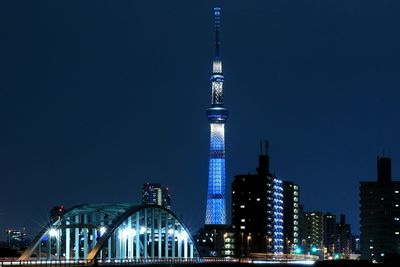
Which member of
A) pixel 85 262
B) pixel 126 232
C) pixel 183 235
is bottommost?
pixel 85 262

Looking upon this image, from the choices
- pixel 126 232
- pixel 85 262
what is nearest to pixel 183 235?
pixel 126 232

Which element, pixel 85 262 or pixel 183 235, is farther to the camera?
pixel 183 235

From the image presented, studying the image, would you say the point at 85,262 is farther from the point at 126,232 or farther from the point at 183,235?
the point at 183,235

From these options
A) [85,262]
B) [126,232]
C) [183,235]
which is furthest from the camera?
[183,235]

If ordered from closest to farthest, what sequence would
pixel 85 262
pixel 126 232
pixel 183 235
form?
pixel 85 262
pixel 126 232
pixel 183 235

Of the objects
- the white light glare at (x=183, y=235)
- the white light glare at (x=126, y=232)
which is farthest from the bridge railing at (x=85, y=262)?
the white light glare at (x=183, y=235)

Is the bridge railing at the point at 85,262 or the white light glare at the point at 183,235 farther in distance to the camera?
the white light glare at the point at 183,235

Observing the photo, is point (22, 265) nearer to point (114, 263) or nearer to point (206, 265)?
point (114, 263)

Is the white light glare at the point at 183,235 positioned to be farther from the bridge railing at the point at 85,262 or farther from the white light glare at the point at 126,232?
the white light glare at the point at 126,232

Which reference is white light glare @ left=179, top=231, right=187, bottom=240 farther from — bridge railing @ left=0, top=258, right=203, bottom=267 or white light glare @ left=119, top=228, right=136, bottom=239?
white light glare @ left=119, top=228, right=136, bottom=239

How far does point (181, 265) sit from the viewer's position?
12750 centimetres

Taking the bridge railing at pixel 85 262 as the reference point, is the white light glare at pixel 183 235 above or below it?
above

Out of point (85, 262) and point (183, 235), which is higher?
point (183, 235)

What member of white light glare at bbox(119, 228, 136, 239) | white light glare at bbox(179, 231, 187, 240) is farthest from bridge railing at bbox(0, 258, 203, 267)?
white light glare at bbox(179, 231, 187, 240)
